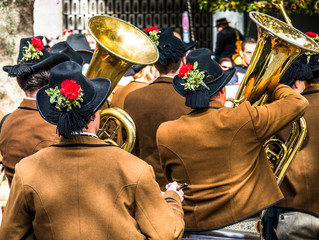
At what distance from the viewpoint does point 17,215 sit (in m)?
2.88

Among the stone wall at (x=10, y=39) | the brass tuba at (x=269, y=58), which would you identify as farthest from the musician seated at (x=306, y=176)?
the stone wall at (x=10, y=39)

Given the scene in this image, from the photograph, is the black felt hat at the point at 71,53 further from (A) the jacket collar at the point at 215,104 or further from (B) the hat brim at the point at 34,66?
(A) the jacket collar at the point at 215,104

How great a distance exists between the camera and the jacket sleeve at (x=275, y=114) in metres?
3.55

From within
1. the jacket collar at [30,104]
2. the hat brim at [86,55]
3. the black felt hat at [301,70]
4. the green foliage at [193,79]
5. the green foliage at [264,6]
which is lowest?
the green foliage at [264,6]

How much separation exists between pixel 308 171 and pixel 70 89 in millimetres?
2298

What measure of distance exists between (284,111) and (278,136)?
909 millimetres

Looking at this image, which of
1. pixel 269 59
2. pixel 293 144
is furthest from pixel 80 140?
pixel 293 144

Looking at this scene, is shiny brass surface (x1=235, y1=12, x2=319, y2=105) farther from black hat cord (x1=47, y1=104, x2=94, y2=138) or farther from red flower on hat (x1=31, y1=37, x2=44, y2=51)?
red flower on hat (x1=31, y1=37, x2=44, y2=51)

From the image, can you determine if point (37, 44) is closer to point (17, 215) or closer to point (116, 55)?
point (116, 55)

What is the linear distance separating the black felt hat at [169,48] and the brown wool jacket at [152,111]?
166 mm

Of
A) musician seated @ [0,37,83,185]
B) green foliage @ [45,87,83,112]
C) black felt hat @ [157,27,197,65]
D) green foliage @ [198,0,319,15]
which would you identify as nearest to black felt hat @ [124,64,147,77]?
black felt hat @ [157,27,197,65]

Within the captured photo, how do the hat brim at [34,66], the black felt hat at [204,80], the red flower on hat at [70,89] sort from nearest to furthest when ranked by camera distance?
the red flower on hat at [70,89]
the black felt hat at [204,80]
the hat brim at [34,66]

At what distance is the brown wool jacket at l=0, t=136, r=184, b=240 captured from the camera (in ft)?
9.32

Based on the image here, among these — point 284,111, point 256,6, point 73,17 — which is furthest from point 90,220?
point 73,17
